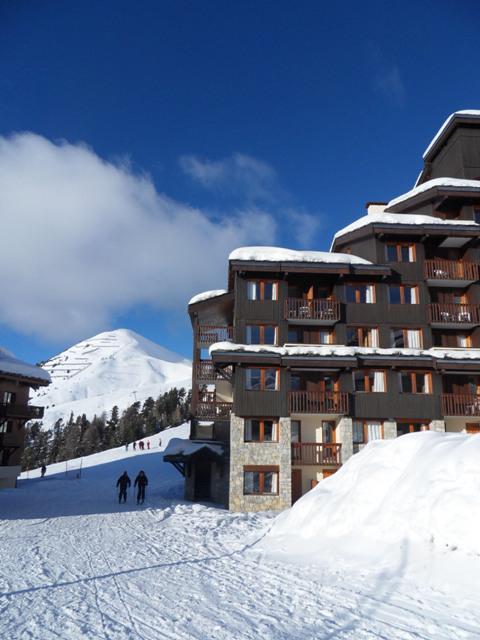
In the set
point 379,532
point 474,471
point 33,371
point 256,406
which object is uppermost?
point 33,371

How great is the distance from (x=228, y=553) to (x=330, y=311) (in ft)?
54.1

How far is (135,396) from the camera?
571 ft

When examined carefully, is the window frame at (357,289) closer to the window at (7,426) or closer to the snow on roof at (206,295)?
the snow on roof at (206,295)

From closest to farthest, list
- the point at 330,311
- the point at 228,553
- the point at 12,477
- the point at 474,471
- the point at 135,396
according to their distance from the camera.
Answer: the point at 474,471 → the point at 228,553 → the point at 330,311 → the point at 12,477 → the point at 135,396

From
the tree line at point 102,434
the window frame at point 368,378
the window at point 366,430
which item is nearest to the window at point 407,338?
the window frame at point 368,378

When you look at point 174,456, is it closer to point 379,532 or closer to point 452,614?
point 379,532

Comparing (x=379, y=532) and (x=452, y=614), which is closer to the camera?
(x=452, y=614)

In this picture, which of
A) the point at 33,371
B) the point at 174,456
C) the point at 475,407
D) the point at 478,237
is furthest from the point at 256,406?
the point at 33,371

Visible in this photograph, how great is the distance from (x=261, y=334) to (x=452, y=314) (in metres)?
11.1

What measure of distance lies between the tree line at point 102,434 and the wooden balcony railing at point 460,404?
5804 cm

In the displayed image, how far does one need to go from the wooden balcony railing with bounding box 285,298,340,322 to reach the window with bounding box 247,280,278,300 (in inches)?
36.1

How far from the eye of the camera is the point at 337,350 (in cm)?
2523


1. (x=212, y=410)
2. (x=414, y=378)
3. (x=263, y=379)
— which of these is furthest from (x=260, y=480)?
(x=414, y=378)

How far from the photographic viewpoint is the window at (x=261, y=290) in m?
26.9
